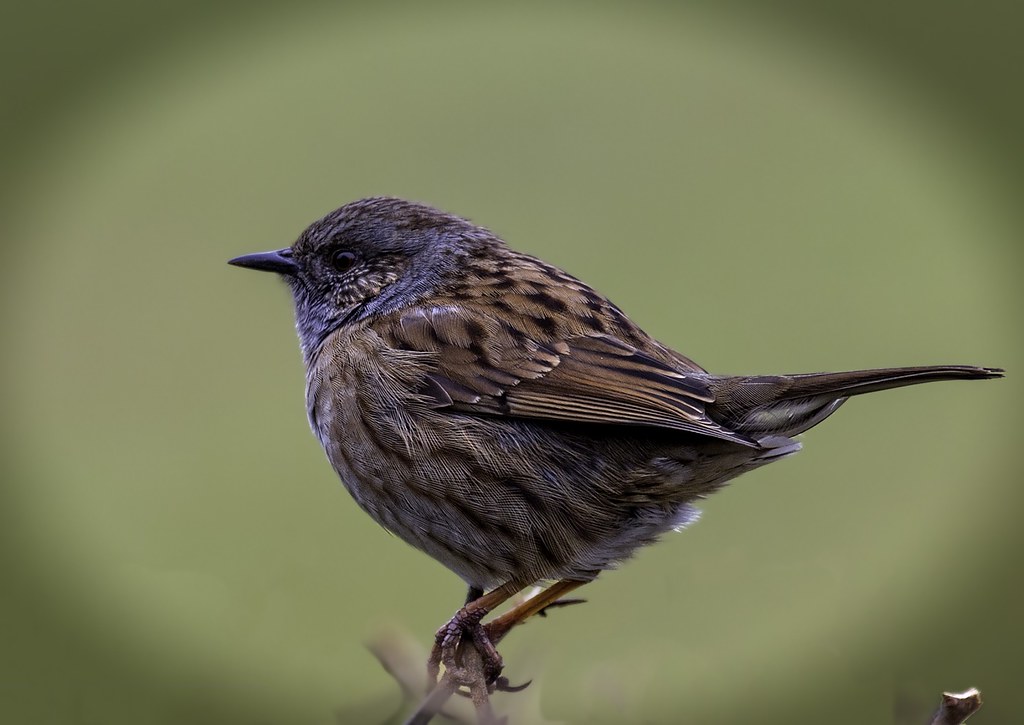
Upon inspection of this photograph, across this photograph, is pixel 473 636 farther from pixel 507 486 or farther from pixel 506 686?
pixel 507 486

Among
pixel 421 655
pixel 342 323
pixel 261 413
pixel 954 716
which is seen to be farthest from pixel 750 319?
pixel 954 716

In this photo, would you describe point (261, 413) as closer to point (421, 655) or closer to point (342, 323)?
point (342, 323)

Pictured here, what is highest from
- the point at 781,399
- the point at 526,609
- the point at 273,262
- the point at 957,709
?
the point at 273,262

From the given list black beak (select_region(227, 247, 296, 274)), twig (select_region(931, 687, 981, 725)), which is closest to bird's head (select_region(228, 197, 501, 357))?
black beak (select_region(227, 247, 296, 274))

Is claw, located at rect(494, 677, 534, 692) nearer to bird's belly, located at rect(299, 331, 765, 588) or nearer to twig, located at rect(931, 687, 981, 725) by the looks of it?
bird's belly, located at rect(299, 331, 765, 588)

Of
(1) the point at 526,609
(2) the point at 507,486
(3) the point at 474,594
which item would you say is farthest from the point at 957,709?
(3) the point at 474,594

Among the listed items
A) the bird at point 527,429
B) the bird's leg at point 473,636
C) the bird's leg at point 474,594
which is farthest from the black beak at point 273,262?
the bird's leg at point 473,636
